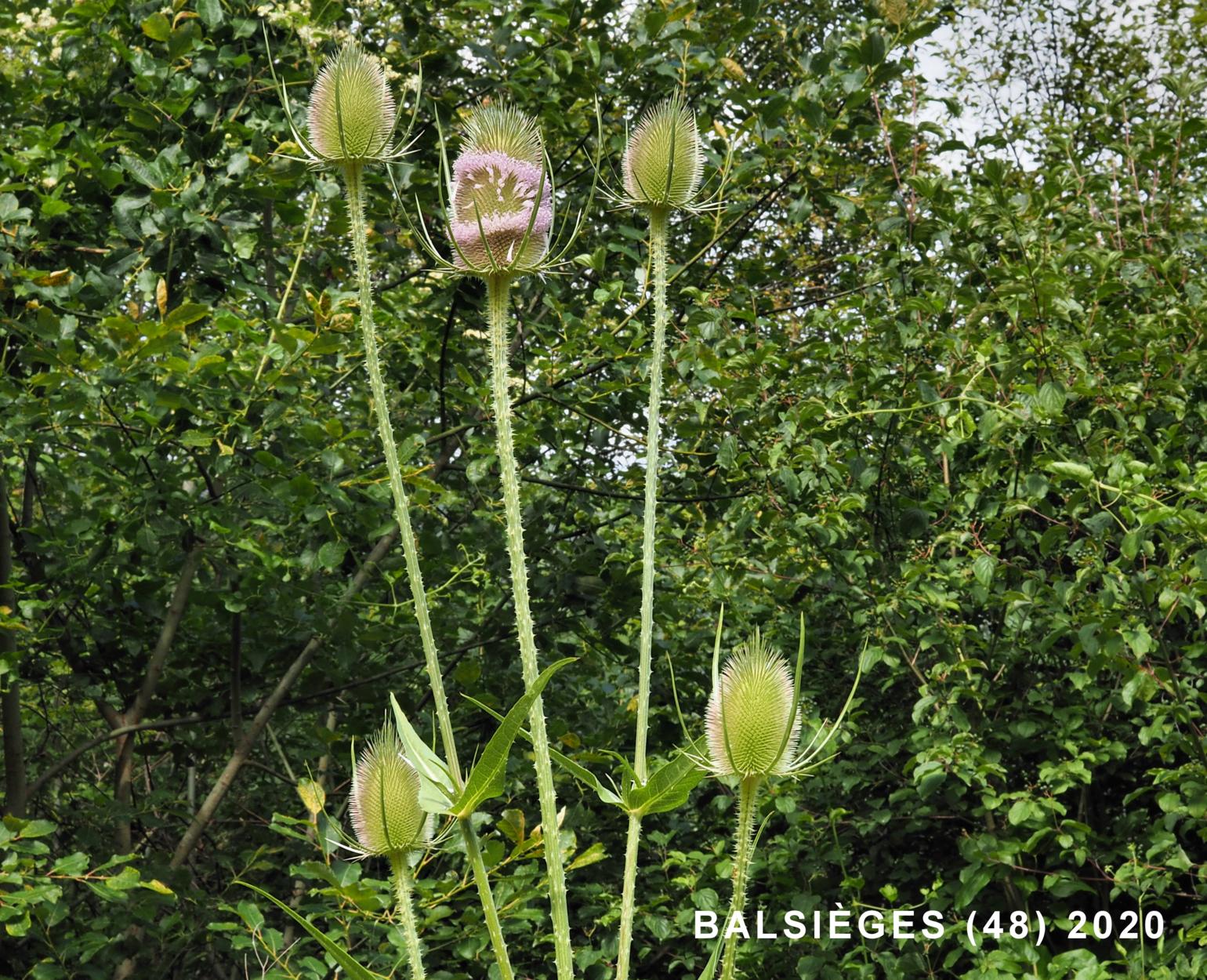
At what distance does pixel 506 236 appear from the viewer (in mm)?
1173

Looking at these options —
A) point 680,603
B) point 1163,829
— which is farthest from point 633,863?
point 680,603

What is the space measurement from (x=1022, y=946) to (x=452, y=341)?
5.99 feet

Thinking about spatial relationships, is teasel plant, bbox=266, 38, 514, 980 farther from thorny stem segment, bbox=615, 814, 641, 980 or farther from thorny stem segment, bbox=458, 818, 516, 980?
thorny stem segment, bbox=615, 814, 641, 980

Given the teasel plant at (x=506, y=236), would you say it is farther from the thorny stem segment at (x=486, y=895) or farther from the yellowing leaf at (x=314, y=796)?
the yellowing leaf at (x=314, y=796)

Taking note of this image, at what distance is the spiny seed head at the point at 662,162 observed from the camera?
1.29 metres

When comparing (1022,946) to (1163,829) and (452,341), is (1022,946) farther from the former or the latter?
(452,341)

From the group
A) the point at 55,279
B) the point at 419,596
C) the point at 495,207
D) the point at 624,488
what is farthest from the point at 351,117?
the point at 624,488

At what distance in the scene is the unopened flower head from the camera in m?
1.17

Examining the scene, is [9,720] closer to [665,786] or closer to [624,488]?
[624,488]

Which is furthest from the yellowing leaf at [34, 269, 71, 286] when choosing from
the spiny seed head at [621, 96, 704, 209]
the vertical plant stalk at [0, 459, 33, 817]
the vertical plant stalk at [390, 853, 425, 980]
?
the vertical plant stalk at [390, 853, 425, 980]

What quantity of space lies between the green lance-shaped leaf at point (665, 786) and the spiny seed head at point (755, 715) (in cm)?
3

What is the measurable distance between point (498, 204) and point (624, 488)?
6.62 ft

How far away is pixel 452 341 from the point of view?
10.3 ft

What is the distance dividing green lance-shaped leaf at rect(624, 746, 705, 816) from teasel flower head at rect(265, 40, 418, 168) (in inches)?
24.4
